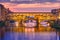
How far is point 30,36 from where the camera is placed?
7.64ft

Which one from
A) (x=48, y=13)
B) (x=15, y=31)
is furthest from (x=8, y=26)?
(x=48, y=13)

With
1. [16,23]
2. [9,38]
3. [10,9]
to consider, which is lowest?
[9,38]

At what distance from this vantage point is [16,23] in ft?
7.66

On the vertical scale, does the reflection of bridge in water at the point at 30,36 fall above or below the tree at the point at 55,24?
below

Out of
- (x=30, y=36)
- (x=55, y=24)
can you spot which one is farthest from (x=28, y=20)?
(x=55, y=24)

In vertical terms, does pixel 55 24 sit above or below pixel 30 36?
above

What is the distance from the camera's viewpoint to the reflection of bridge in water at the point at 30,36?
230 centimetres

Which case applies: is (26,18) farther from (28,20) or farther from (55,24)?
(55,24)

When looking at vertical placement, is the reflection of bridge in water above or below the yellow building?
below

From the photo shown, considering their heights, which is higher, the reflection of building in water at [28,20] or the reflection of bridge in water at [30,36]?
the reflection of building in water at [28,20]

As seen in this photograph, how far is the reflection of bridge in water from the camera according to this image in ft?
7.56

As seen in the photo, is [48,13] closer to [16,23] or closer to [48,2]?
[48,2]

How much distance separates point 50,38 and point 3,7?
0.64 meters

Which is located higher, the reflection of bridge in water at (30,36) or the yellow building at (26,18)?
the yellow building at (26,18)
